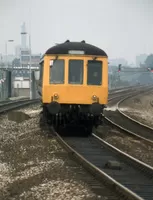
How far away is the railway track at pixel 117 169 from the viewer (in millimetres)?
7193

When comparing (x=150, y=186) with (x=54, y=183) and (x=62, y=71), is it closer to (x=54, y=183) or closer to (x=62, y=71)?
(x=54, y=183)

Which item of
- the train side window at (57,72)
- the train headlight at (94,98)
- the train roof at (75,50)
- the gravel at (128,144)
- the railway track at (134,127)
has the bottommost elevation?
the railway track at (134,127)

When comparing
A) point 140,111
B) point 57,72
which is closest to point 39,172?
point 57,72

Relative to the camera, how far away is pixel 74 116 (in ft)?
48.5

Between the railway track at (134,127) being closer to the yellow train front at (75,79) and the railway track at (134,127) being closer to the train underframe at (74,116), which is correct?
the train underframe at (74,116)

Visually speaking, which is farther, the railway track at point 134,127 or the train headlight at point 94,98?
the railway track at point 134,127

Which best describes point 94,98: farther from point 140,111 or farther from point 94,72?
point 140,111

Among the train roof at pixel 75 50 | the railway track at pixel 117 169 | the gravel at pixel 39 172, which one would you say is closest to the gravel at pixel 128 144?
the railway track at pixel 117 169

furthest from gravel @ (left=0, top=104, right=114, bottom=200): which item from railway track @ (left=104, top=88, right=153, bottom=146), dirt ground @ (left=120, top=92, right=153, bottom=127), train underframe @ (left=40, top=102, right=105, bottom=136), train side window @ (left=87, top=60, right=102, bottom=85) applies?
dirt ground @ (left=120, top=92, right=153, bottom=127)

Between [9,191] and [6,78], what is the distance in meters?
46.1

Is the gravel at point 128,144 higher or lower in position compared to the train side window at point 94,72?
lower

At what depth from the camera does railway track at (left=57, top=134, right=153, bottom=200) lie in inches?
283

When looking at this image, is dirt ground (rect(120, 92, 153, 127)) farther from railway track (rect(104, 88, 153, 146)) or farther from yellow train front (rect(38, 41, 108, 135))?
yellow train front (rect(38, 41, 108, 135))

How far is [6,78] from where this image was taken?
52.6 meters
